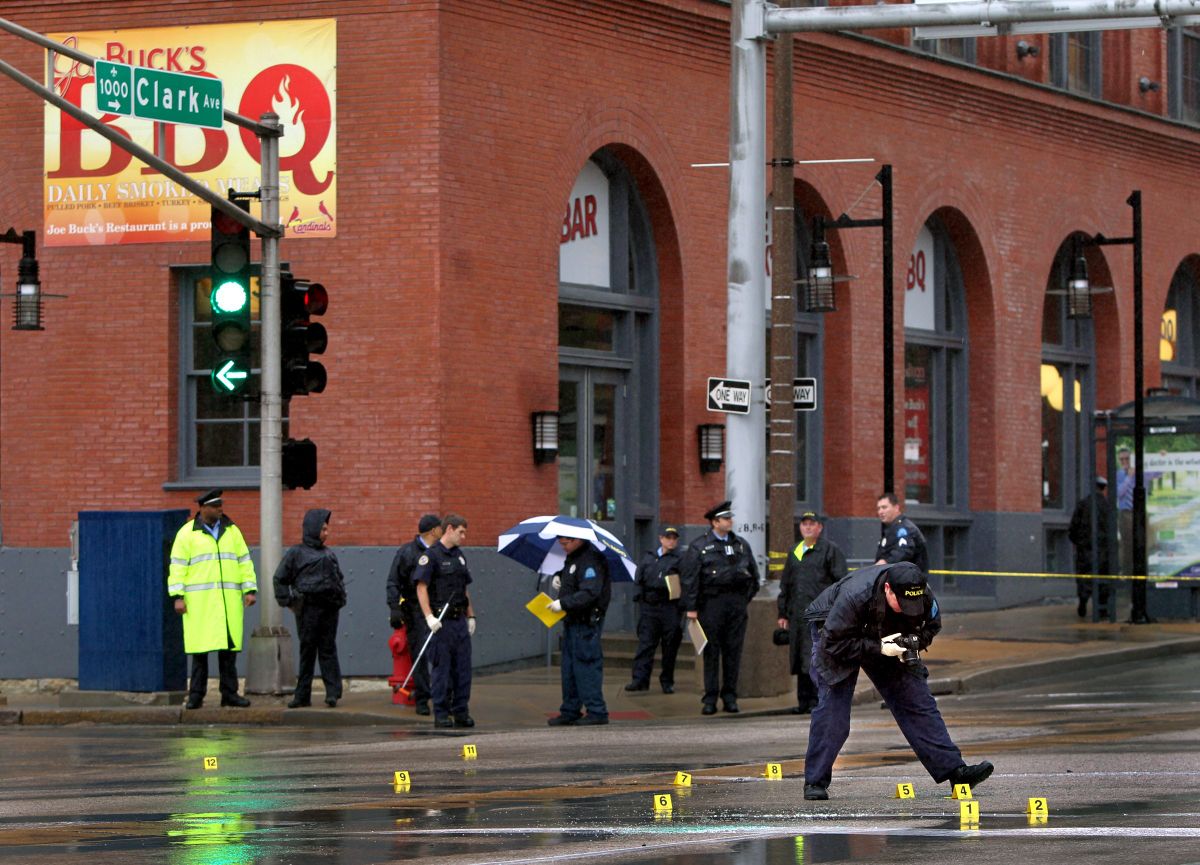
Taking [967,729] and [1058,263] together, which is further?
[1058,263]

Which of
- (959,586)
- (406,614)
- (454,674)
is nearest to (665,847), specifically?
(454,674)

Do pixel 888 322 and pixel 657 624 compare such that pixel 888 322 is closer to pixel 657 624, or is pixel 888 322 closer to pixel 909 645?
pixel 657 624

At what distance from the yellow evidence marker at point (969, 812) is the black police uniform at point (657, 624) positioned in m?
11.3

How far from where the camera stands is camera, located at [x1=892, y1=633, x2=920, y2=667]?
11555 millimetres

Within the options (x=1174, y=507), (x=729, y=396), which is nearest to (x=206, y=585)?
→ (x=729, y=396)

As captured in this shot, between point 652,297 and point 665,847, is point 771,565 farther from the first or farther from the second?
point 665,847

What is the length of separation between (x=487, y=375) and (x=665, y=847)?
13.8 metres

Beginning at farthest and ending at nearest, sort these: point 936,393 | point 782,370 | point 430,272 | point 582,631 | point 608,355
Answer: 1. point 936,393
2. point 608,355
3. point 430,272
4. point 782,370
5. point 582,631

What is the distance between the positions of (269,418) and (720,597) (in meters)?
4.43

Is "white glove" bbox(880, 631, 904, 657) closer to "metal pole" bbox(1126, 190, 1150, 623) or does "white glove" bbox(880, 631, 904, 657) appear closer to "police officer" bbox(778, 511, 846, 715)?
"police officer" bbox(778, 511, 846, 715)

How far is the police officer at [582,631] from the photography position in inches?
750

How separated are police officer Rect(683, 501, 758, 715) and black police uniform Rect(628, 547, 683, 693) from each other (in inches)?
76.8

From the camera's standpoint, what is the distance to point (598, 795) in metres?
12.7

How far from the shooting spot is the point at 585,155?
2508cm
